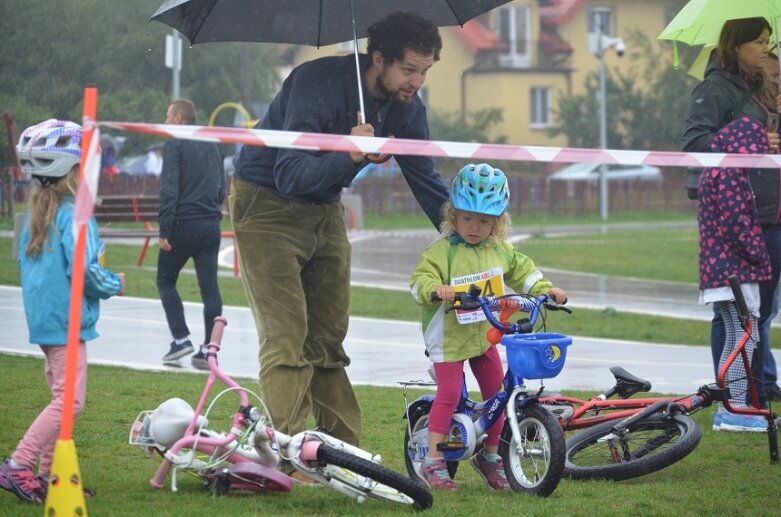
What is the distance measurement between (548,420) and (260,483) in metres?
1.20

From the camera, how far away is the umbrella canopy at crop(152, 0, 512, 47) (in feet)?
20.8

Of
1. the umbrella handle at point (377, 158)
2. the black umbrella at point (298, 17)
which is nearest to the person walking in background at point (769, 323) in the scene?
the black umbrella at point (298, 17)

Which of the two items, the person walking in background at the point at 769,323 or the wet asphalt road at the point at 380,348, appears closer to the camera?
the person walking in background at the point at 769,323

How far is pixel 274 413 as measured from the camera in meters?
5.67

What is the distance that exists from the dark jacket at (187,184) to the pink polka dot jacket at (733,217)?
4664 mm

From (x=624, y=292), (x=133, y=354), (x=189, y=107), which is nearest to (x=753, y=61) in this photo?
(x=189, y=107)

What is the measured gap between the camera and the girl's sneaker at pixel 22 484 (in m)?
5.19

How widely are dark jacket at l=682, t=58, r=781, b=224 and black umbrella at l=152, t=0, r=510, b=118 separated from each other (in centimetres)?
153

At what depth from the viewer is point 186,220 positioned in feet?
35.2

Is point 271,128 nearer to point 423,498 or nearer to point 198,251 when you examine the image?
point 423,498

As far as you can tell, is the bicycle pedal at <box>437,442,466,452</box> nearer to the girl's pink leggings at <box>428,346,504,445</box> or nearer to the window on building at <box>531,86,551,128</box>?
the girl's pink leggings at <box>428,346,504,445</box>

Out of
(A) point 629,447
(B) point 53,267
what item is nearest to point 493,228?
(A) point 629,447

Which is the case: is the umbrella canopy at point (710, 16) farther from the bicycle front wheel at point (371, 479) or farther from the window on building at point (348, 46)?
the bicycle front wheel at point (371, 479)

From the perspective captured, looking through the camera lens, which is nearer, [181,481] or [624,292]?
[181,481]
